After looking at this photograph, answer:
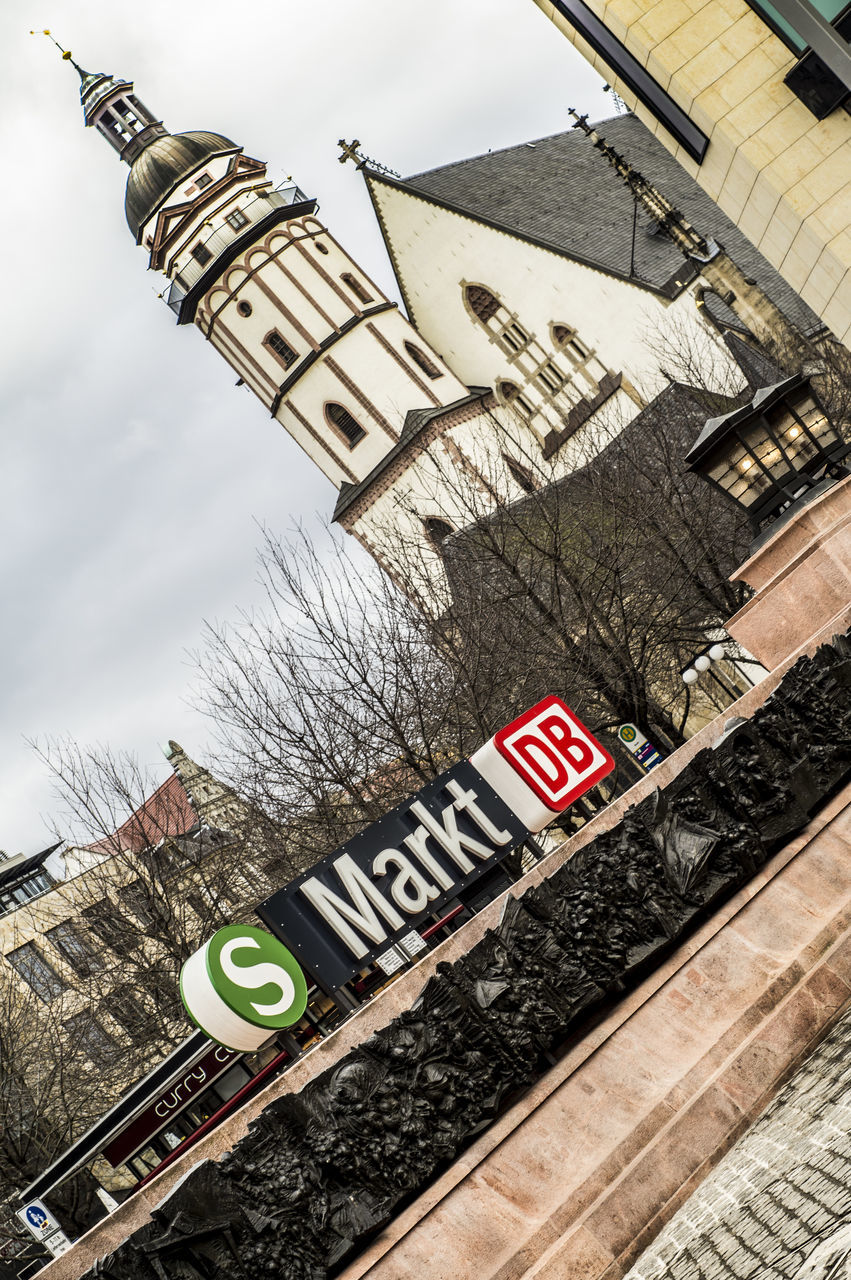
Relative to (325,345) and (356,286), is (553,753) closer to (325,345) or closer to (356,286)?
(325,345)

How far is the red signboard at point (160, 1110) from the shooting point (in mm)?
9953

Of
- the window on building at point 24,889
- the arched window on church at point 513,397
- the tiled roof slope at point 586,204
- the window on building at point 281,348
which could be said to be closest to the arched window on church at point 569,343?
the arched window on church at point 513,397

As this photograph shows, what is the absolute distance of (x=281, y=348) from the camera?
126ft

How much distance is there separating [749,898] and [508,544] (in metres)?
15.5

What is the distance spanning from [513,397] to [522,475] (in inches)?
415

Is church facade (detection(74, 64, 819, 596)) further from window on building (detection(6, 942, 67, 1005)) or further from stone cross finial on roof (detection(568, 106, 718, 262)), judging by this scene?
window on building (detection(6, 942, 67, 1005))

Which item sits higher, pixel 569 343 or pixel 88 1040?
pixel 569 343

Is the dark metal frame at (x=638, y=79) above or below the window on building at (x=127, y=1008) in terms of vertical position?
above

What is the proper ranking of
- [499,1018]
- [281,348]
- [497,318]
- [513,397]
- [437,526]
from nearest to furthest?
[499,1018]
[437,526]
[281,348]
[513,397]
[497,318]

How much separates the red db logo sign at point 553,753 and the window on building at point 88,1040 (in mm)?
16774

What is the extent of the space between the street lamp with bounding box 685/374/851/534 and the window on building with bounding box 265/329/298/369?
2594 centimetres

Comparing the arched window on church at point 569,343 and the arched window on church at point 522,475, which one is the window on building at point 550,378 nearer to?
the arched window on church at point 569,343

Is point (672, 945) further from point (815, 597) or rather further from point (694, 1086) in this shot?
point (815, 597)

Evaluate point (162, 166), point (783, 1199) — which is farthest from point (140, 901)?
point (162, 166)
